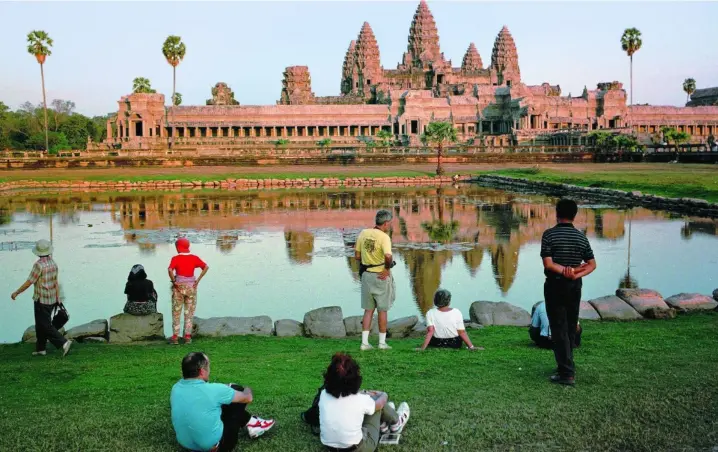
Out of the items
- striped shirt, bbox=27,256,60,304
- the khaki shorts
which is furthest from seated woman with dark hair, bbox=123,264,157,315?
the khaki shorts

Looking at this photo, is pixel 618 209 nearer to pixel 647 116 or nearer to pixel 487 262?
pixel 487 262

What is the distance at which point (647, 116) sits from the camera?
11212cm

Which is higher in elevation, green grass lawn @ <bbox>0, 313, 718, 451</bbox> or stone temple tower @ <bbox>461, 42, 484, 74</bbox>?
stone temple tower @ <bbox>461, 42, 484, 74</bbox>

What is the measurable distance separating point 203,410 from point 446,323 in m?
4.34

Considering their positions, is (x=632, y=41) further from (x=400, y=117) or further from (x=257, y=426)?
(x=257, y=426)

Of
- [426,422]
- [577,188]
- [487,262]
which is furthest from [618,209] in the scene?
[426,422]

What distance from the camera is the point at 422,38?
13375 cm

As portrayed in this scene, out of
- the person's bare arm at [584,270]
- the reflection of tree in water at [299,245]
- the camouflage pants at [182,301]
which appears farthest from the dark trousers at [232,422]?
the reflection of tree in water at [299,245]

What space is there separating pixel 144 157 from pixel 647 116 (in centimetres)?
7610

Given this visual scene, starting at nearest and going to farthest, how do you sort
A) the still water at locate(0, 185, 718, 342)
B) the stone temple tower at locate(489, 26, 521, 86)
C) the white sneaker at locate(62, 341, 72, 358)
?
the white sneaker at locate(62, 341, 72, 358) < the still water at locate(0, 185, 718, 342) < the stone temple tower at locate(489, 26, 521, 86)

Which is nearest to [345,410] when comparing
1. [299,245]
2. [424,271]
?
[424,271]

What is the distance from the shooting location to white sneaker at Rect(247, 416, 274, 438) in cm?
678

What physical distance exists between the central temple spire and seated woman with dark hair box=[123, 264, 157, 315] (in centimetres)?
12487

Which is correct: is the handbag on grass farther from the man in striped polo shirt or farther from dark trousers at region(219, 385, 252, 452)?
the man in striped polo shirt
